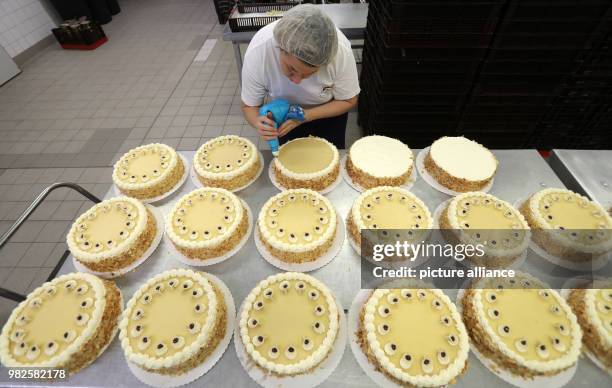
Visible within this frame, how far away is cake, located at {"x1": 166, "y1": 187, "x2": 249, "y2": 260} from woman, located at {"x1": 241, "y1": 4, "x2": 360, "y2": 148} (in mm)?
541

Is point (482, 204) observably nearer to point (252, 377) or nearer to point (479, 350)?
point (479, 350)

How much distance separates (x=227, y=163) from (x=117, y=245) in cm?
91

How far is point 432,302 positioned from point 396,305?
7.4 inches

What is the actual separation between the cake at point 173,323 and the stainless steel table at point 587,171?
8.60 feet

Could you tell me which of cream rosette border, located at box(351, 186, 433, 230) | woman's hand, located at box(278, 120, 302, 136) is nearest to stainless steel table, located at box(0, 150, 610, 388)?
cream rosette border, located at box(351, 186, 433, 230)

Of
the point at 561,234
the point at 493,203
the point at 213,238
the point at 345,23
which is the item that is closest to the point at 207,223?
the point at 213,238

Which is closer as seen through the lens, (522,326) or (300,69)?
(522,326)

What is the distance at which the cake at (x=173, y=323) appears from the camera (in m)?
1.44

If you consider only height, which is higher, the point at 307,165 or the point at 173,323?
the point at 307,165

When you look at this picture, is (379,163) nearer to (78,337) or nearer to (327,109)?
(327,109)

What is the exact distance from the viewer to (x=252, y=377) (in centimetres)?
144

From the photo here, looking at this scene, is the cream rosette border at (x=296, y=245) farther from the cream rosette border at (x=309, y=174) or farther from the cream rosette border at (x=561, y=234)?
the cream rosette border at (x=561, y=234)

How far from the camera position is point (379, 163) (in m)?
2.22

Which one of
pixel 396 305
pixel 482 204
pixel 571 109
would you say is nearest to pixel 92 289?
pixel 396 305
